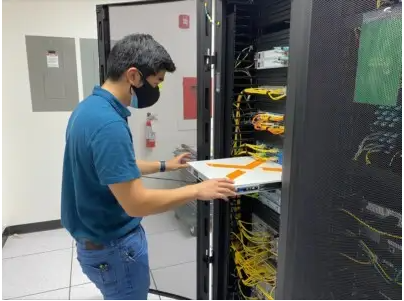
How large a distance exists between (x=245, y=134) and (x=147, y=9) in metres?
0.91

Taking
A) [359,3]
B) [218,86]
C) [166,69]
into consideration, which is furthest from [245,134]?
[359,3]

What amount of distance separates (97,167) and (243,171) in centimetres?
53

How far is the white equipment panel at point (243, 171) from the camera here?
106 cm

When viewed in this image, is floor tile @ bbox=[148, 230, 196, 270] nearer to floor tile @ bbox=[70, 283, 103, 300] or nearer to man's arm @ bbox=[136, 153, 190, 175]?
floor tile @ bbox=[70, 283, 103, 300]

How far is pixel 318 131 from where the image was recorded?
2.44ft

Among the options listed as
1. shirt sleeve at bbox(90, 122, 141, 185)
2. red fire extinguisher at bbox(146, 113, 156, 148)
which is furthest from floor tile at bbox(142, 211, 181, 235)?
shirt sleeve at bbox(90, 122, 141, 185)

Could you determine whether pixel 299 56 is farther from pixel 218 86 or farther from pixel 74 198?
pixel 74 198

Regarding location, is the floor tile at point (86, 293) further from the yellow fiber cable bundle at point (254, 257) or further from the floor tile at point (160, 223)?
the yellow fiber cable bundle at point (254, 257)

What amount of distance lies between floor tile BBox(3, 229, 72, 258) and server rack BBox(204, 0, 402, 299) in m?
2.58

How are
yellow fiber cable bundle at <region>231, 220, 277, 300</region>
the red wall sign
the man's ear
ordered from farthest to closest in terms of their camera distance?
the red wall sign, yellow fiber cable bundle at <region>231, 220, 277, 300</region>, the man's ear

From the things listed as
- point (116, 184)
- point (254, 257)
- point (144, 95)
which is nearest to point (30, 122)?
point (144, 95)

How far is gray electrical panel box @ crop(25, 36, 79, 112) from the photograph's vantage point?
2.80 metres

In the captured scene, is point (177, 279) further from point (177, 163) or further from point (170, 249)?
point (177, 163)

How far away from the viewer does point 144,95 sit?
1.24 metres
